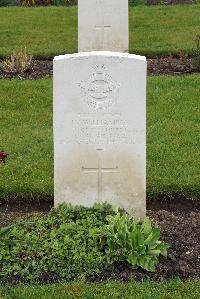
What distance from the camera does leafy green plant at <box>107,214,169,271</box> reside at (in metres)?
5.57

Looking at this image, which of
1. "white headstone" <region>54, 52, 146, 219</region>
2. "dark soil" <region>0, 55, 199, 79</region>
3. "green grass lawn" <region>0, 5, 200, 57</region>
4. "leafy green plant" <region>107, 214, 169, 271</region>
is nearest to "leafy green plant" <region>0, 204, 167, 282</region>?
"leafy green plant" <region>107, 214, 169, 271</region>

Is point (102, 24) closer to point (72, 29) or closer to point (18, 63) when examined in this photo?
point (18, 63)

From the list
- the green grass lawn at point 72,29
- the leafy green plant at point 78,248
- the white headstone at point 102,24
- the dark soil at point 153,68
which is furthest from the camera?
the green grass lawn at point 72,29

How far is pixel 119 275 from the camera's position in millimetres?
5582

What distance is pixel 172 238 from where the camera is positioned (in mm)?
6047

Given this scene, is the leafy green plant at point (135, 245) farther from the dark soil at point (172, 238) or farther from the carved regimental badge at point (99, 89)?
Result: the carved regimental badge at point (99, 89)

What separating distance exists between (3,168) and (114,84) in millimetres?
2166

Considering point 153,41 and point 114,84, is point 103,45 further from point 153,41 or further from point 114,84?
point 114,84

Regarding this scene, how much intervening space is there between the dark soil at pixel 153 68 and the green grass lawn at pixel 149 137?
548 millimetres

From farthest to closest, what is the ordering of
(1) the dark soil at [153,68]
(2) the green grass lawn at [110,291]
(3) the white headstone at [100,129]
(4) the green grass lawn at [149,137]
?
(1) the dark soil at [153,68], (4) the green grass lawn at [149,137], (3) the white headstone at [100,129], (2) the green grass lawn at [110,291]

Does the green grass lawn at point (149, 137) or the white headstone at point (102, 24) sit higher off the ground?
the white headstone at point (102, 24)

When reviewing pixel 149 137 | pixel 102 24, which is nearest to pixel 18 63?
pixel 102 24

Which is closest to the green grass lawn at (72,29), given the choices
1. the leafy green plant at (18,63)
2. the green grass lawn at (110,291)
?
the leafy green plant at (18,63)

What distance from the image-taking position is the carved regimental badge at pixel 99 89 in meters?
5.88
